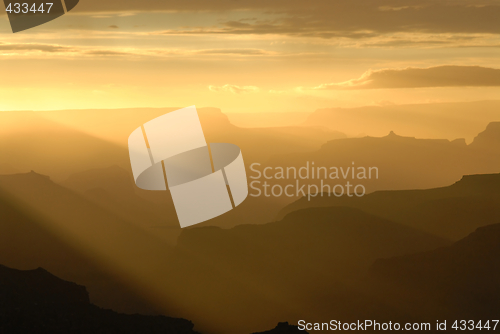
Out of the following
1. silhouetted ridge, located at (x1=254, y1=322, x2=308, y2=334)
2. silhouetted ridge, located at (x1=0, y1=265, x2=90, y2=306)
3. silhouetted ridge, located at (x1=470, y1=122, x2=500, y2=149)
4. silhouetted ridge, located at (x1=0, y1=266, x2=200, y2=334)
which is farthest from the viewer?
silhouetted ridge, located at (x1=470, y1=122, x2=500, y2=149)

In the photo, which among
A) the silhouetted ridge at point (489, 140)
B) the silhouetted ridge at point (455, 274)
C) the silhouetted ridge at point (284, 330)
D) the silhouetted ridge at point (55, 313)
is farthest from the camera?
the silhouetted ridge at point (489, 140)

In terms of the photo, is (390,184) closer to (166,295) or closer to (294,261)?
(294,261)

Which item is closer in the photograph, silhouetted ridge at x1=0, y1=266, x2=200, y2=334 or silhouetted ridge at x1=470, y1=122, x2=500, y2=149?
silhouetted ridge at x1=0, y1=266, x2=200, y2=334

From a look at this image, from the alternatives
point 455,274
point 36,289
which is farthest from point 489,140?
Result: point 36,289

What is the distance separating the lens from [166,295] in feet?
102

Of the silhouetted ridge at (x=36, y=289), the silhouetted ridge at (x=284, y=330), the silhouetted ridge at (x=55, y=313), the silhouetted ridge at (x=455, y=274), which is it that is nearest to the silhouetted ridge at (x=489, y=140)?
the silhouetted ridge at (x=455, y=274)

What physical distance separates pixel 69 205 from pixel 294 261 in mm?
28682

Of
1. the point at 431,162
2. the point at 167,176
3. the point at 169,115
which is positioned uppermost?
the point at 169,115

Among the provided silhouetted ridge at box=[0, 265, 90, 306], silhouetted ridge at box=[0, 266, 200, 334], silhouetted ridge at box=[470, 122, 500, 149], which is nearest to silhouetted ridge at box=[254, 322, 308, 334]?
silhouetted ridge at box=[0, 266, 200, 334]

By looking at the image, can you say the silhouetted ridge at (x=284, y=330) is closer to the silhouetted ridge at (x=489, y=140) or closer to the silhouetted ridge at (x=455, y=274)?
the silhouetted ridge at (x=455, y=274)

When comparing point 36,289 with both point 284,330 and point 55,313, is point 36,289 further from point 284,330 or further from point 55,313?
point 284,330

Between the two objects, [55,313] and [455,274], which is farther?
[455,274]

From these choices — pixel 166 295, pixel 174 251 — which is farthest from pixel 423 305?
pixel 174 251

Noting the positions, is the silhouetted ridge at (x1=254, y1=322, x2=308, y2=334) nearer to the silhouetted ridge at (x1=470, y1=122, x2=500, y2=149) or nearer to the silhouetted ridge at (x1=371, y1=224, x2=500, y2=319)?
the silhouetted ridge at (x1=371, y1=224, x2=500, y2=319)
